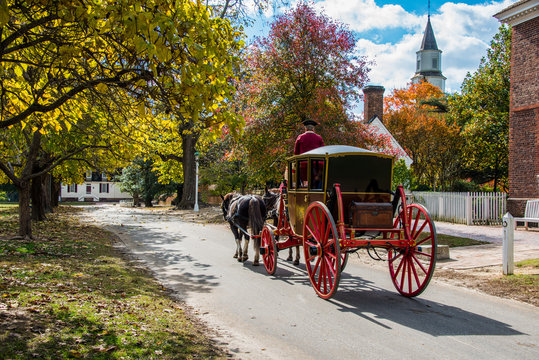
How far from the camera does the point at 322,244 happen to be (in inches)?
282

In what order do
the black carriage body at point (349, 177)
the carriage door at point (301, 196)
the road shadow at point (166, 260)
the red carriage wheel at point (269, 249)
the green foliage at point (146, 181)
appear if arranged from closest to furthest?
the black carriage body at point (349, 177)
the carriage door at point (301, 196)
the road shadow at point (166, 260)
the red carriage wheel at point (269, 249)
the green foliage at point (146, 181)

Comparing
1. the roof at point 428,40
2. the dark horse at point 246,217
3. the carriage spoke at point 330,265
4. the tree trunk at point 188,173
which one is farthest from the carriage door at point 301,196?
the roof at point 428,40

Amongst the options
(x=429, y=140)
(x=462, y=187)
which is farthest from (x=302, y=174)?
(x=462, y=187)

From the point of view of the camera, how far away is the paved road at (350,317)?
5074 millimetres

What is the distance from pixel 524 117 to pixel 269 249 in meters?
15.6

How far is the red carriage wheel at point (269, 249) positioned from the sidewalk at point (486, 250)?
4.22 metres

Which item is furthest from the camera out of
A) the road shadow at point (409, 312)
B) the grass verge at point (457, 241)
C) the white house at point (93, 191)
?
the white house at point (93, 191)

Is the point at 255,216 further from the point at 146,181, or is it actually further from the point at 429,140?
the point at 146,181

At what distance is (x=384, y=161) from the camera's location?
25.1ft

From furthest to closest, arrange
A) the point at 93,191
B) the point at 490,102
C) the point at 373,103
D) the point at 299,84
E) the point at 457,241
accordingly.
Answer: the point at 93,191
the point at 373,103
the point at 490,102
the point at 299,84
the point at 457,241

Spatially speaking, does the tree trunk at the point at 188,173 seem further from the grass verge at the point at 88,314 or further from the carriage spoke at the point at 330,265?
the carriage spoke at the point at 330,265

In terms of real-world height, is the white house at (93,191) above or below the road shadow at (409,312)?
above

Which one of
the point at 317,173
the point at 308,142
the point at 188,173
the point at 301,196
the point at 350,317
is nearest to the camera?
the point at 350,317

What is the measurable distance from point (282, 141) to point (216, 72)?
11572mm
